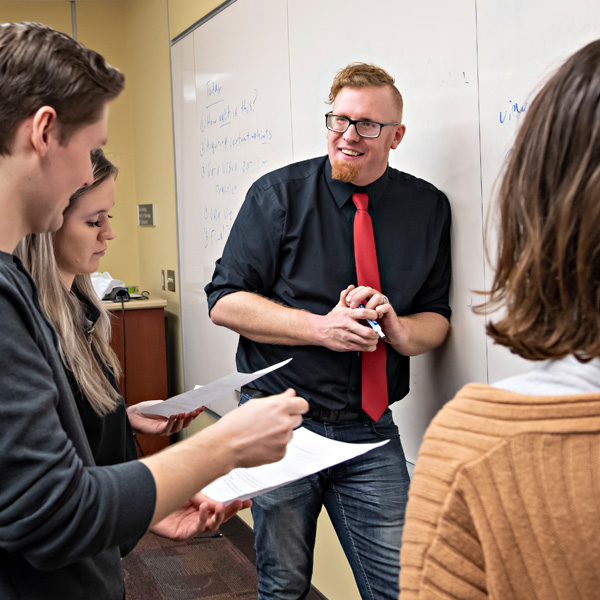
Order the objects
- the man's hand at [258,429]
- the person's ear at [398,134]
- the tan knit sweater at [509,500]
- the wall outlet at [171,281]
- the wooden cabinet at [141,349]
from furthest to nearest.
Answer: the wall outlet at [171,281] < the wooden cabinet at [141,349] < the person's ear at [398,134] < the man's hand at [258,429] < the tan knit sweater at [509,500]

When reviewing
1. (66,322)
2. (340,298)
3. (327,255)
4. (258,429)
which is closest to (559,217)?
(258,429)

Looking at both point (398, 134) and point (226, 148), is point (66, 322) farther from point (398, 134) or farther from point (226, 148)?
point (226, 148)

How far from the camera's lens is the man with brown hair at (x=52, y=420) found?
74 centimetres

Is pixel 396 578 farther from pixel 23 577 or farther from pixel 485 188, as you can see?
pixel 23 577

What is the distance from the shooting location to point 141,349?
403cm

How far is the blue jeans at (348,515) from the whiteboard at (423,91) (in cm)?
31

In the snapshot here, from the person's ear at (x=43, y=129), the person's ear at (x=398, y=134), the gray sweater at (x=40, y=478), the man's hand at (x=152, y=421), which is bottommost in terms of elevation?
the man's hand at (x=152, y=421)

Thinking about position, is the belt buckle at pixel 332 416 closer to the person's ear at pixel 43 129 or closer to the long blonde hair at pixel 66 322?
the long blonde hair at pixel 66 322

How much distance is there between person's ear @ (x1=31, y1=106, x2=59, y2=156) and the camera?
81 cm

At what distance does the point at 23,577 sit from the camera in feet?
2.79

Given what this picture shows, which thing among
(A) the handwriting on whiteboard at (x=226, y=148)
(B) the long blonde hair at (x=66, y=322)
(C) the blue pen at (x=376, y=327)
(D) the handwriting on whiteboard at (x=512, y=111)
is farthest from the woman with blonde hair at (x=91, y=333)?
(A) the handwriting on whiteboard at (x=226, y=148)

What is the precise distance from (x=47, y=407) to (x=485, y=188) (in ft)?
4.31

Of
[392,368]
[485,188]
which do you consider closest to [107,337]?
[392,368]

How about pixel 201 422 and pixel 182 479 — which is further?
pixel 201 422
